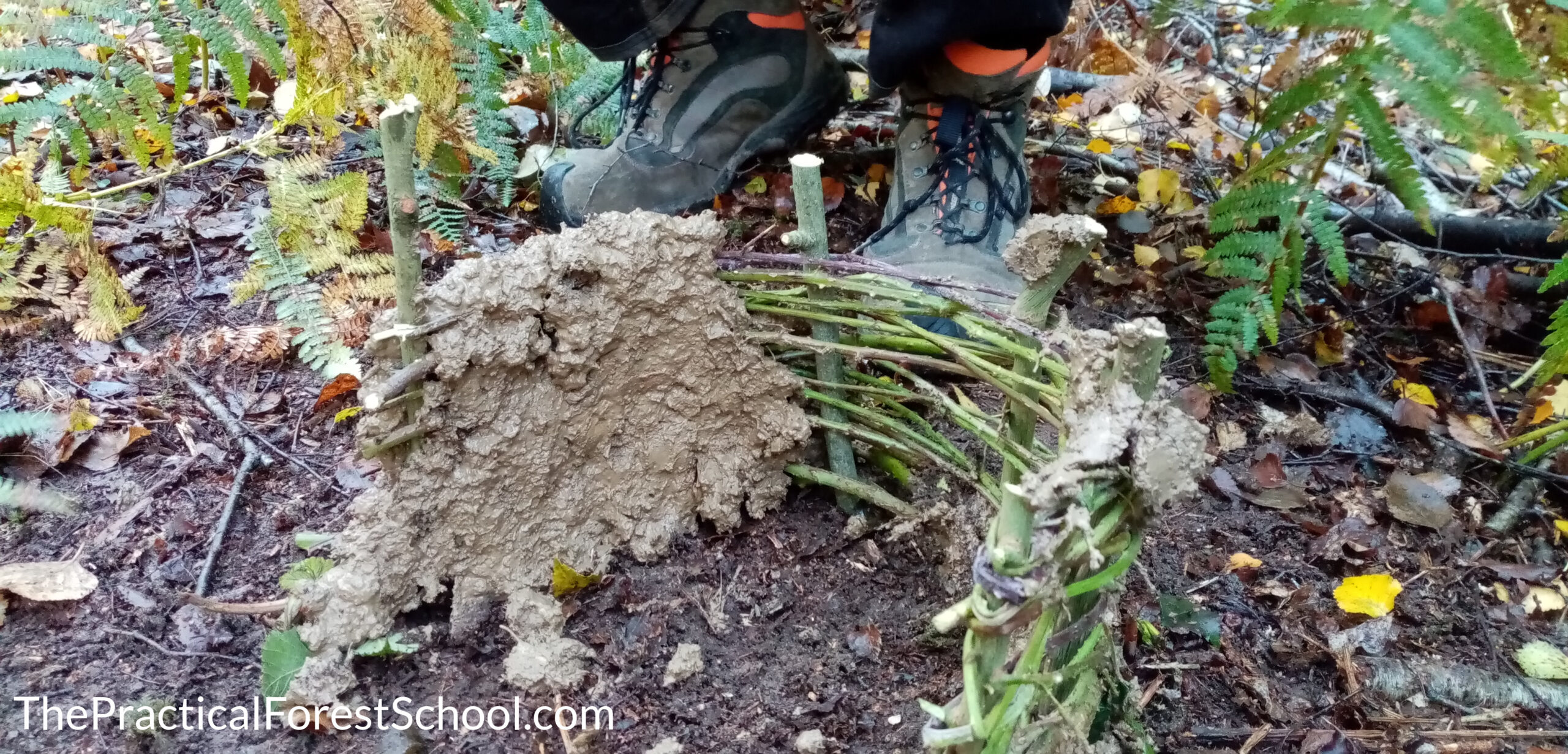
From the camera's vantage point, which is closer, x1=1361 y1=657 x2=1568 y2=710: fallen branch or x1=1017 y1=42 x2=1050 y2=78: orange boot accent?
x1=1361 y1=657 x2=1568 y2=710: fallen branch

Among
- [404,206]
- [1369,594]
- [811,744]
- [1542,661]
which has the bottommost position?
[1542,661]

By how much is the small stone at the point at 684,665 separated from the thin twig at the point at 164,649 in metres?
0.62

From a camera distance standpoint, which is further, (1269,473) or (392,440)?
(1269,473)

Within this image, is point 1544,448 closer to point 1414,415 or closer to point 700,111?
point 1414,415

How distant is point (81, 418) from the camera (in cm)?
171

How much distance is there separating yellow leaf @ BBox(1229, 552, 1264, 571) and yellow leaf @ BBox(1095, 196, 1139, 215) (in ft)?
3.77

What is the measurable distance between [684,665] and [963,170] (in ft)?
4.33

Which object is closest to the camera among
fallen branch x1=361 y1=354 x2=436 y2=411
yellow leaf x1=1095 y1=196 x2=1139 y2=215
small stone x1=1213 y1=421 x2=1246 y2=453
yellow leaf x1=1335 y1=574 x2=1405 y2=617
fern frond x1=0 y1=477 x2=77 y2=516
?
fern frond x1=0 y1=477 x2=77 y2=516

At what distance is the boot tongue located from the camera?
2.14 metres

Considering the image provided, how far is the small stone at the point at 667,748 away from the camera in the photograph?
1.26m

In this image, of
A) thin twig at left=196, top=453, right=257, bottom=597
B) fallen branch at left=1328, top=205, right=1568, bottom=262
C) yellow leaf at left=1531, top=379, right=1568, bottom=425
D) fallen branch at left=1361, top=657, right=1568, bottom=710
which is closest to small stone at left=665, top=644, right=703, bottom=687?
thin twig at left=196, top=453, right=257, bottom=597

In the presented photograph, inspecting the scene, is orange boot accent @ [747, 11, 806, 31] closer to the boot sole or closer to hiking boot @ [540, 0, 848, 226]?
hiking boot @ [540, 0, 848, 226]

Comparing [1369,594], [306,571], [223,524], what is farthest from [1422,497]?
[223,524]

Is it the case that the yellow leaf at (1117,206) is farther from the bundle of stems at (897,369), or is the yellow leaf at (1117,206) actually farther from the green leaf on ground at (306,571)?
the green leaf on ground at (306,571)
